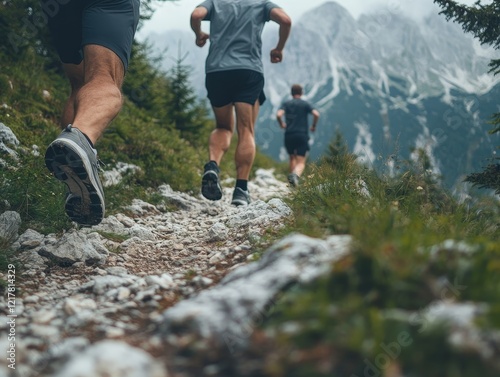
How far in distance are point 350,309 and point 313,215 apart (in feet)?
6.05

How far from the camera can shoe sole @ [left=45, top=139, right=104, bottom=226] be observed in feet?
8.63

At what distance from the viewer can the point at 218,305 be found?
1454mm

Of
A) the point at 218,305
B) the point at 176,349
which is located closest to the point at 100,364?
the point at 176,349

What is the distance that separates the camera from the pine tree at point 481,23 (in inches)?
164

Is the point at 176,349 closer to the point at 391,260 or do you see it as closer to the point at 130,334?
the point at 130,334

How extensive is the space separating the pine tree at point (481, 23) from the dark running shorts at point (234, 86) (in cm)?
206

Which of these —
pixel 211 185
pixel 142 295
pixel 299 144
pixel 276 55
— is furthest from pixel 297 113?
pixel 142 295

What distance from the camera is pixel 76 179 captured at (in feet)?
9.09

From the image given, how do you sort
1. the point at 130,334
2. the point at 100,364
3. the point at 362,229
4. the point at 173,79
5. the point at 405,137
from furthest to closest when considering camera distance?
the point at 405,137, the point at 173,79, the point at 362,229, the point at 130,334, the point at 100,364

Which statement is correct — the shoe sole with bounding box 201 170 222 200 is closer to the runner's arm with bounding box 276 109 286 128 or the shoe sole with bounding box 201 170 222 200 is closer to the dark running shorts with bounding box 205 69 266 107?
the dark running shorts with bounding box 205 69 266 107

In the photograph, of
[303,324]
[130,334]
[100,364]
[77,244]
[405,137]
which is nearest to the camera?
[100,364]

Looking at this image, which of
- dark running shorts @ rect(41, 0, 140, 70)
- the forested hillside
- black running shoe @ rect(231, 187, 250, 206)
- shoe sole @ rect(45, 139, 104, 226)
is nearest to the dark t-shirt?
black running shoe @ rect(231, 187, 250, 206)

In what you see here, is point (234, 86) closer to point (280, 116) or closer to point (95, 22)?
point (95, 22)

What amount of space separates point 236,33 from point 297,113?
623cm
